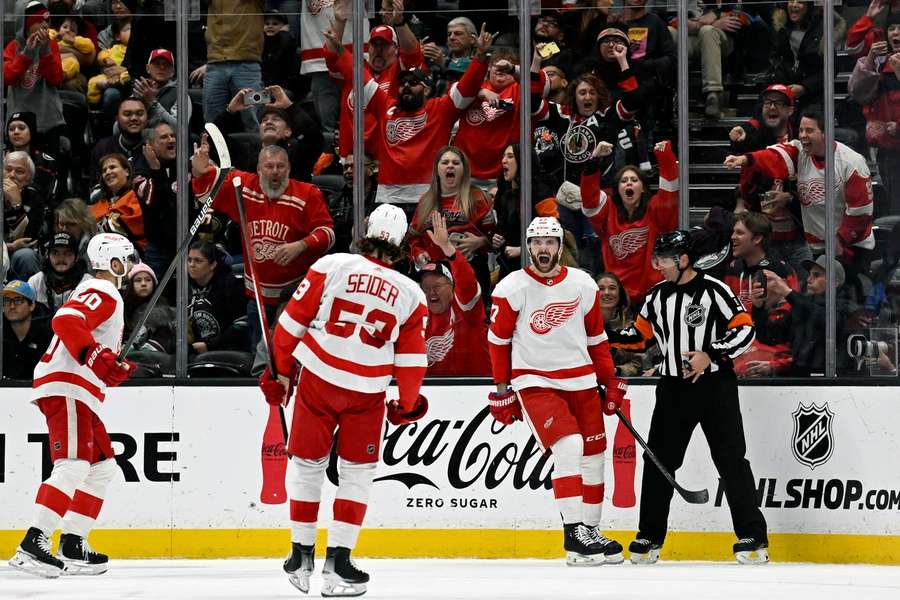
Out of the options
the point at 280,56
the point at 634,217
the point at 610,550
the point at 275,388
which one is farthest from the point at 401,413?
the point at 280,56

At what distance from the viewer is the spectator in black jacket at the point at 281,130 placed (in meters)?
6.99

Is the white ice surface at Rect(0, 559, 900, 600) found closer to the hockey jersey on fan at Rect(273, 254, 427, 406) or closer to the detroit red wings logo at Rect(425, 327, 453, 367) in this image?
the hockey jersey on fan at Rect(273, 254, 427, 406)

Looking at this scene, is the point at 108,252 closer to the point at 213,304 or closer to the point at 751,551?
the point at 213,304

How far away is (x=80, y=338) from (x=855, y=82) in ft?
11.9

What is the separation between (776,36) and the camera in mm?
6750

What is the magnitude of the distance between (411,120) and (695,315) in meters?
1.78

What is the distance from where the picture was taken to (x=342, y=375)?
494cm

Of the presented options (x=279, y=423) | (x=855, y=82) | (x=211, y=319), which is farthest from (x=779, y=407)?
(x=211, y=319)

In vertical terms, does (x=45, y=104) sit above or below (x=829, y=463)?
above

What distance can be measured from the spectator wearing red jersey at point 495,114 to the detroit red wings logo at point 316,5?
2.74 ft

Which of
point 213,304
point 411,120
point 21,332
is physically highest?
point 411,120

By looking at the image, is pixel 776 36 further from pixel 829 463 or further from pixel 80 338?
pixel 80 338

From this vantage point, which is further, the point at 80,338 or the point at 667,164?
the point at 667,164

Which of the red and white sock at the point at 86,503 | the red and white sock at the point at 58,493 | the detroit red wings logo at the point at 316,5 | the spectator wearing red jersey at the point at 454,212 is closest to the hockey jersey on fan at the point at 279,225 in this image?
the spectator wearing red jersey at the point at 454,212
